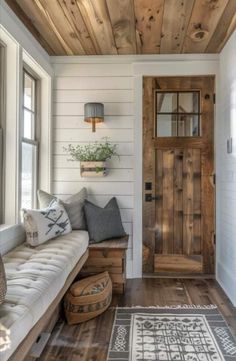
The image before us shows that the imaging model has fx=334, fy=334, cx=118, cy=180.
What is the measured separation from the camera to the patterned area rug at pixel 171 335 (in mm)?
2135

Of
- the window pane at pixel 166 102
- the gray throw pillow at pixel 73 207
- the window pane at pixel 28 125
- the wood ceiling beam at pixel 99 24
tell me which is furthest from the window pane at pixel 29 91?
the window pane at pixel 166 102

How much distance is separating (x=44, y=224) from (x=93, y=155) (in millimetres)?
1099

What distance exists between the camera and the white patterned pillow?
108 inches

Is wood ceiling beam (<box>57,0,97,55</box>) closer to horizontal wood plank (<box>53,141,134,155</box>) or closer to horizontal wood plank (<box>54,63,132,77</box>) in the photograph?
horizontal wood plank (<box>54,63,132,77</box>)

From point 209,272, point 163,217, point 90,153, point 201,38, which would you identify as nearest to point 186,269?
point 209,272

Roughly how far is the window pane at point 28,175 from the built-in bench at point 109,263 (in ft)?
2.60

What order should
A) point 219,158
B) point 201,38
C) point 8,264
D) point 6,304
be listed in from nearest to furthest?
1. point 6,304
2. point 8,264
3. point 201,38
4. point 219,158

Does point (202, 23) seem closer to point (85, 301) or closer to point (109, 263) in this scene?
point (109, 263)

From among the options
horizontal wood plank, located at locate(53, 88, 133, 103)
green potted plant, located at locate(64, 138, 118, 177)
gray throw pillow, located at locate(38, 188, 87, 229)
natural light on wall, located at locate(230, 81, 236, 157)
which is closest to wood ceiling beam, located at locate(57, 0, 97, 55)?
horizontal wood plank, located at locate(53, 88, 133, 103)

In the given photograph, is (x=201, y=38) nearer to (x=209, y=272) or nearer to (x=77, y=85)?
(x=77, y=85)

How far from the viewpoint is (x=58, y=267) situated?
218cm

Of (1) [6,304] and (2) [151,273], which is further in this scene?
(2) [151,273]

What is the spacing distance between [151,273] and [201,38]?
2504 mm

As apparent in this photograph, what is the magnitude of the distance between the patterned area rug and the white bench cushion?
0.60m
